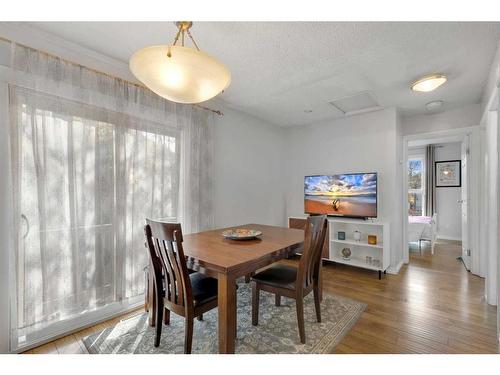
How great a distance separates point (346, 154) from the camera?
12.7 ft

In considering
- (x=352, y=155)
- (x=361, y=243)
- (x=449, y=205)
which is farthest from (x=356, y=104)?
(x=449, y=205)

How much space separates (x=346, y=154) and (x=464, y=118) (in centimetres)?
162

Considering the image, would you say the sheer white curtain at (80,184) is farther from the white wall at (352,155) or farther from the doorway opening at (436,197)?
the doorway opening at (436,197)

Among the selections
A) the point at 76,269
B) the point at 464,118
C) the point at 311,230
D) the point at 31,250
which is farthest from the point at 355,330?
the point at 464,118

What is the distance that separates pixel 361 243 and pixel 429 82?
2.16m

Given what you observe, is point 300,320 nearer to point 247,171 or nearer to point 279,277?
point 279,277

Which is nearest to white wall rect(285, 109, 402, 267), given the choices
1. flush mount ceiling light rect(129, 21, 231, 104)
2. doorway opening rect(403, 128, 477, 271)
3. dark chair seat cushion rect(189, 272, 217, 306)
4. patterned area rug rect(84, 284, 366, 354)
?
doorway opening rect(403, 128, 477, 271)

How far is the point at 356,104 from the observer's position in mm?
3336

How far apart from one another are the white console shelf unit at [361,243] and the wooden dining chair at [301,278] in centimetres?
154

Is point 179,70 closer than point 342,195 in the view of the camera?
Yes

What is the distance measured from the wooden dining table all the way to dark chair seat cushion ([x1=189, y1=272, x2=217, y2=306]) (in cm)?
20

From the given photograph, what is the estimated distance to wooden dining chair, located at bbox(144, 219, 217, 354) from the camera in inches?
58.7

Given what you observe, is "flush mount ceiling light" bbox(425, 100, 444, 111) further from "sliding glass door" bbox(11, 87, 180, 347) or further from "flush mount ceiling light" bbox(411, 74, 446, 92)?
"sliding glass door" bbox(11, 87, 180, 347)

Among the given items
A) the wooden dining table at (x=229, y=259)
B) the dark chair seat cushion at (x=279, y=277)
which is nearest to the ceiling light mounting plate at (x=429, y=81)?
the wooden dining table at (x=229, y=259)
